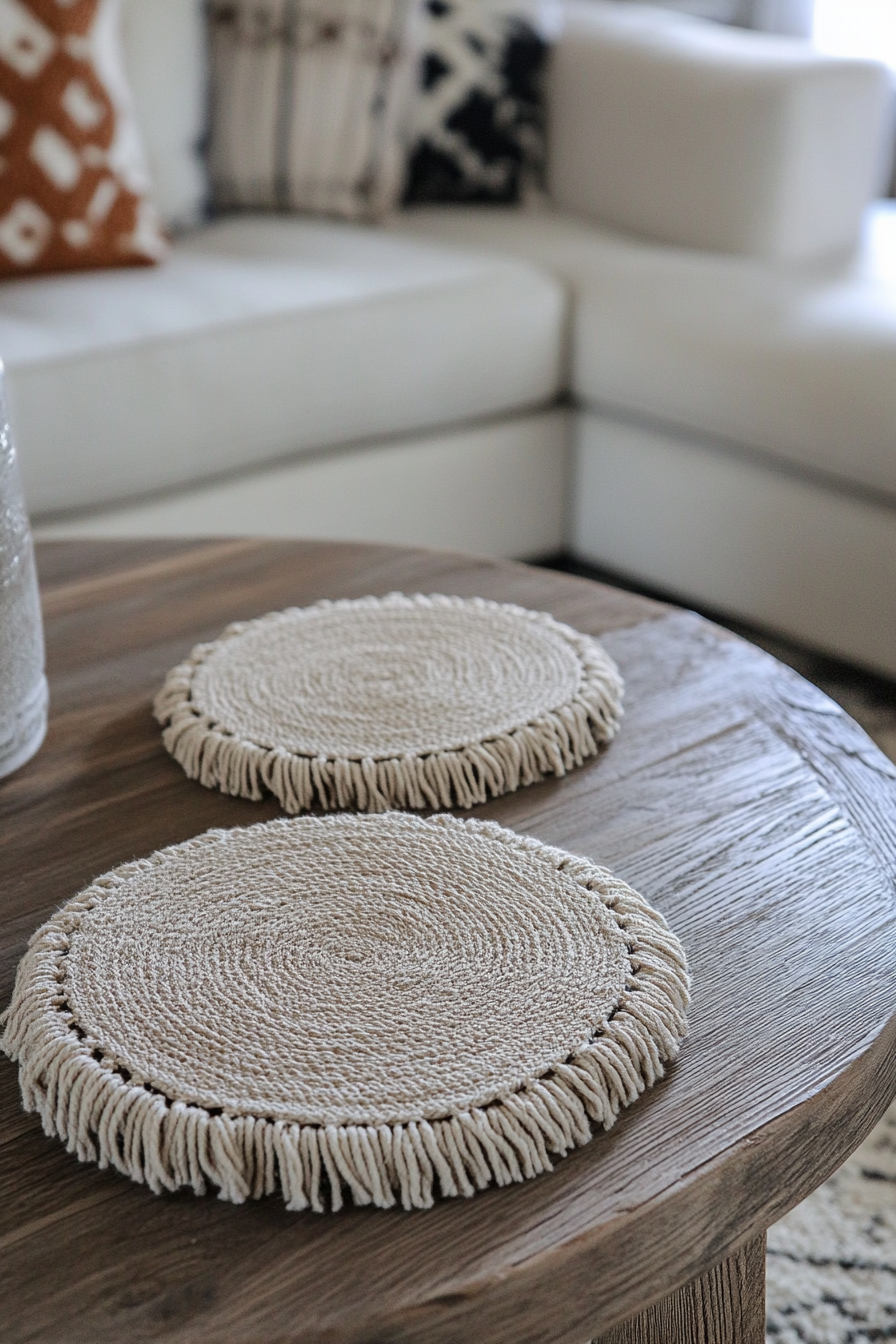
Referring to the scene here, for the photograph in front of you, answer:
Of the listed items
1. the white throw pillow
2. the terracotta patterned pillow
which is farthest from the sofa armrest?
the terracotta patterned pillow

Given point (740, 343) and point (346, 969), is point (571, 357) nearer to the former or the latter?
point (740, 343)

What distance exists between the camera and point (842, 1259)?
0.94m

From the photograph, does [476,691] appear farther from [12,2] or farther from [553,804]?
[12,2]

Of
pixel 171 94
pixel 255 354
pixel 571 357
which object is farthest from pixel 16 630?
pixel 171 94

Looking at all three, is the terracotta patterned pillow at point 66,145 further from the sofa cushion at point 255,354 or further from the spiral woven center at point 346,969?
Answer: the spiral woven center at point 346,969

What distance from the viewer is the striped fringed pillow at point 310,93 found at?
1.92m

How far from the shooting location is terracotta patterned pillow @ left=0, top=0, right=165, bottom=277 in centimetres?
164

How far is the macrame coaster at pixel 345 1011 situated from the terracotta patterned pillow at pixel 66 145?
126 centimetres

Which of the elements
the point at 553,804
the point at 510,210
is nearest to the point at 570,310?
the point at 510,210

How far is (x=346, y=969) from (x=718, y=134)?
1596mm

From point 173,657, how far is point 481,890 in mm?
327

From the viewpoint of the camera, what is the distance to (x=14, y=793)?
71 centimetres

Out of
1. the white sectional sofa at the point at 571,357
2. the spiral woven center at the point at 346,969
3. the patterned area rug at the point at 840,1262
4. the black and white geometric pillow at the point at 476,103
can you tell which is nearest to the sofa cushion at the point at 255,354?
the white sectional sofa at the point at 571,357

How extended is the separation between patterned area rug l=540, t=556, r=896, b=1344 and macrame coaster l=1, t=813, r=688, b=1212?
18.1 inches
